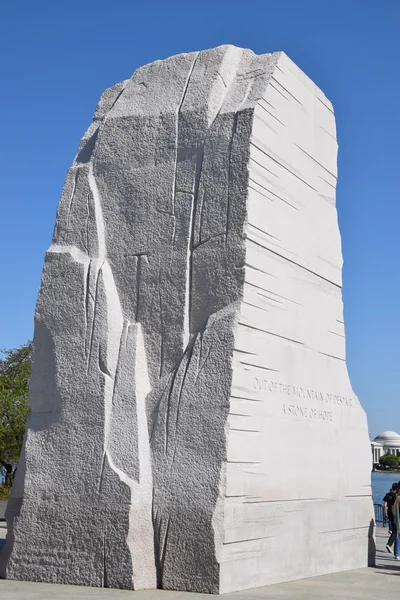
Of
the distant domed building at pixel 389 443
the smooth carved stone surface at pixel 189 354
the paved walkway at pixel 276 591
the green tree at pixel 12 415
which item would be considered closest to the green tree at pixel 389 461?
the distant domed building at pixel 389 443

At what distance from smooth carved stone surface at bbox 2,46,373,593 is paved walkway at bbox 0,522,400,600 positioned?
0.20 m

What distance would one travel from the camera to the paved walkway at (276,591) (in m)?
7.70

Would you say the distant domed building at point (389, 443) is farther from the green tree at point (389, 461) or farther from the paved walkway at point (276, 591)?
the paved walkway at point (276, 591)

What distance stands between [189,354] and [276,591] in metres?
2.49

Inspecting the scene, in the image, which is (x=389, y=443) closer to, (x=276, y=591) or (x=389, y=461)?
(x=389, y=461)

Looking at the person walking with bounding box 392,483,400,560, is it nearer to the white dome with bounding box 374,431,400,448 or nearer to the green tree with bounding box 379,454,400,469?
the green tree with bounding box 379,454,400,469

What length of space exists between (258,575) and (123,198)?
4350 mm

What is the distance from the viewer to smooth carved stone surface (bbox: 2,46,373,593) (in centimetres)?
835

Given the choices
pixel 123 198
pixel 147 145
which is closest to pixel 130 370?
pixel 123 198

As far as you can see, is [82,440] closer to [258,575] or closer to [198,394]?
[198,394]

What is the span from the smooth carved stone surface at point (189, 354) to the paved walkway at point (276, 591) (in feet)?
0.66

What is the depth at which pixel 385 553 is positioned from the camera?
14812 mm

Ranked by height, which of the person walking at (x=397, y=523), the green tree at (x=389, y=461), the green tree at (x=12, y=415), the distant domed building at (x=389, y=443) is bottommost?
the person walking at (x=397, y=523)

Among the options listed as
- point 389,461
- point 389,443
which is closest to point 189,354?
point 389,461
